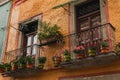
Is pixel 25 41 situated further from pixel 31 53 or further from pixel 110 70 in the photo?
pixel 110 70

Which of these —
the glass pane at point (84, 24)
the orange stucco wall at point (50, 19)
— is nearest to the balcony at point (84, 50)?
the orange stucco wall at point (50, 19)

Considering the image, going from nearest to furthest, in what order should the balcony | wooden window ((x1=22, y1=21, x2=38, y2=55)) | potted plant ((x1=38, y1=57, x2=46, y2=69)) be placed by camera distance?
1. the balcony
2. potted plant ((x1=38, y1=57, x2=46, y2=69))
3. wooden window ((x1=22, y1=21, x2=38, y2=55))

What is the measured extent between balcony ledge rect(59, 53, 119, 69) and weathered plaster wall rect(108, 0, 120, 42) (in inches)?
34.5

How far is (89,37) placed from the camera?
8.65 meters

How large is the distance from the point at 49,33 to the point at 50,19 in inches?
41.6

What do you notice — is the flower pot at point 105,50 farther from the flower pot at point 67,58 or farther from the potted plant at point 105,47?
the flower pot at point 67,58

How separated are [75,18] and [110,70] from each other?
9.07ft

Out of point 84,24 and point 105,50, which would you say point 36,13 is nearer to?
point 84,24

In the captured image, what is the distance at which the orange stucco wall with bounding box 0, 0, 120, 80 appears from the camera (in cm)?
827

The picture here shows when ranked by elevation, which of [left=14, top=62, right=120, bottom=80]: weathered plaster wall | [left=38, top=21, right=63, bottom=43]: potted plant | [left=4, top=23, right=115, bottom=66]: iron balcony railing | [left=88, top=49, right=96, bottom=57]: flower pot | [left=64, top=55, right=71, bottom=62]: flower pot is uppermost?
[left=38, top=21, right=63, bottom=43]: potted plant

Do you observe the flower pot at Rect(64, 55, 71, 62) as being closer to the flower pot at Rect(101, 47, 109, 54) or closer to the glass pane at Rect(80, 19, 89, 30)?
the flower pot at Rect(101, 47, 109, 54)

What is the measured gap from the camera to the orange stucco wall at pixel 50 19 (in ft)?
27.1

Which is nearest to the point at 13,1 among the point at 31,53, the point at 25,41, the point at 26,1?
the point at 26,1

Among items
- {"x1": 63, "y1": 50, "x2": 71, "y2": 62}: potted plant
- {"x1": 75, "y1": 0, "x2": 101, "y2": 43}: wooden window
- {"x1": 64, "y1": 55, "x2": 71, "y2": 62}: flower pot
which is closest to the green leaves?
{"x1": 75, "y1": 0, "x2": 101, "y2": 43}: wooden window
